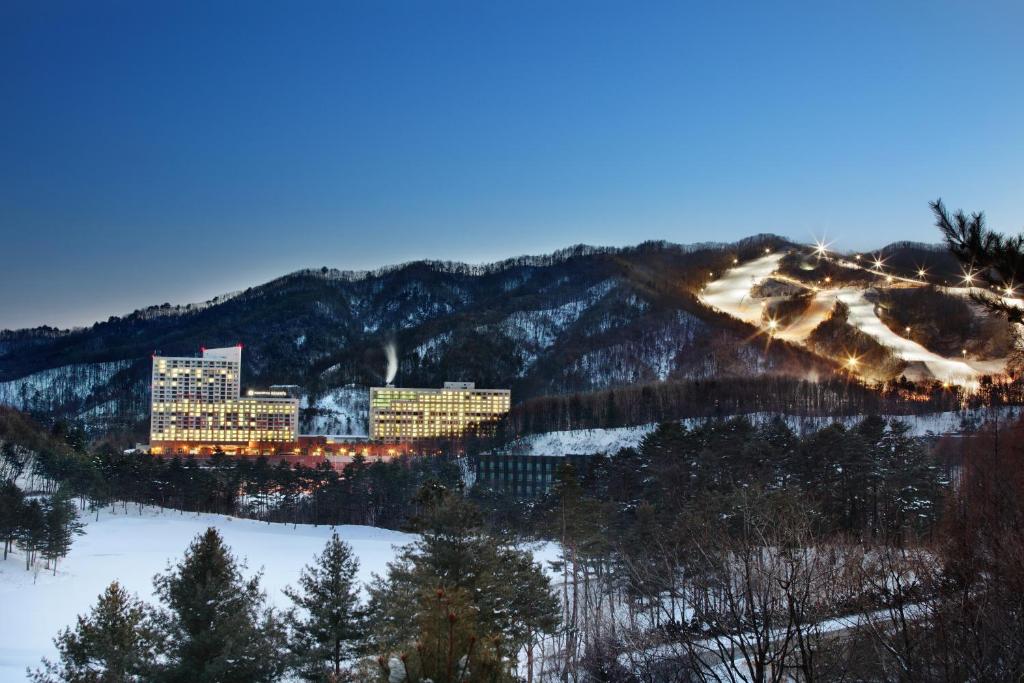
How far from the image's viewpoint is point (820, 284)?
596ft

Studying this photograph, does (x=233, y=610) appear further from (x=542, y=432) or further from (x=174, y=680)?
(x=542, y=432)

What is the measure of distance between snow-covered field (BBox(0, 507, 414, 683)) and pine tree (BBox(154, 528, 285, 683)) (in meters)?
11.0

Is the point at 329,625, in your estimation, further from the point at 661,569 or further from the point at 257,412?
the point at 257,412

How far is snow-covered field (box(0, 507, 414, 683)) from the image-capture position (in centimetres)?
3244

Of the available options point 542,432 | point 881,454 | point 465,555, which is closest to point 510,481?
point 542,432

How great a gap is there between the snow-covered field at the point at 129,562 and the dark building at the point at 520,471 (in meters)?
13.6

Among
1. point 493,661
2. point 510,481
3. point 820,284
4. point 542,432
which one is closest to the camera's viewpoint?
point 493,661

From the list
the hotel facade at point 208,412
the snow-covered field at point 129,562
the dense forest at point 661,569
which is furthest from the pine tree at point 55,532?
the hotel facade at point 208,412

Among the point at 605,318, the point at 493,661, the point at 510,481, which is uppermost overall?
the point at 605,318

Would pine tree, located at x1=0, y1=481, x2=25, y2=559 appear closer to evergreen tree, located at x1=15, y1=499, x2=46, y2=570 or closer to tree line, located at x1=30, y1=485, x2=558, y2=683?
evergreen tree, located at x1=15, y1=499, x2=46, y2=570

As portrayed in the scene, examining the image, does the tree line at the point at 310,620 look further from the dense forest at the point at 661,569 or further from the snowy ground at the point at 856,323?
the snowy ground at the point at 856,323

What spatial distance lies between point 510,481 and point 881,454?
35451 millimetres

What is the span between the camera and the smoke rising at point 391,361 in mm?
176113

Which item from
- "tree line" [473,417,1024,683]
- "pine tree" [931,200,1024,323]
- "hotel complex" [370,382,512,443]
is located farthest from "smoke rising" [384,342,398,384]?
"pine tree" [931,200,1024,323]
